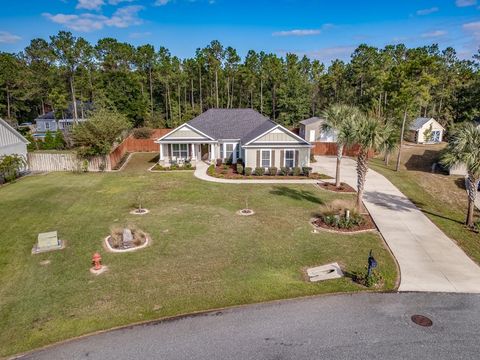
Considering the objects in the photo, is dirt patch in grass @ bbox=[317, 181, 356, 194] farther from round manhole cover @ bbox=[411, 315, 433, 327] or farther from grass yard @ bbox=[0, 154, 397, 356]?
round manhole cover @ bbox=[411, 315, 433, 327]

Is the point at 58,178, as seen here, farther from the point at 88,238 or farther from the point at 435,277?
the point at 435,277

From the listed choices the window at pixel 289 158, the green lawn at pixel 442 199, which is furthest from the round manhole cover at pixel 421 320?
the window at pixel 289 158

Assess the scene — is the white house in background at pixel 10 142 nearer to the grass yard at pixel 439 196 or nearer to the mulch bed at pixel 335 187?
the mulch bed at pixel 335 187

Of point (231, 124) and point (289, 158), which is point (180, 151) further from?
point (289, 158)

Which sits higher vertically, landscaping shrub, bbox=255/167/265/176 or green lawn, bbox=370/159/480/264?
landscaping shrub, bbox=255/167/265/176

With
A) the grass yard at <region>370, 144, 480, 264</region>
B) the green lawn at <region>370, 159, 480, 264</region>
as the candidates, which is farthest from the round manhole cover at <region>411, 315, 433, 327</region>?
the grass yard at <region>370, 144, 480, 264</region>

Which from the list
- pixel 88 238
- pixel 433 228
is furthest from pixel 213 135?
pixel 433 228
